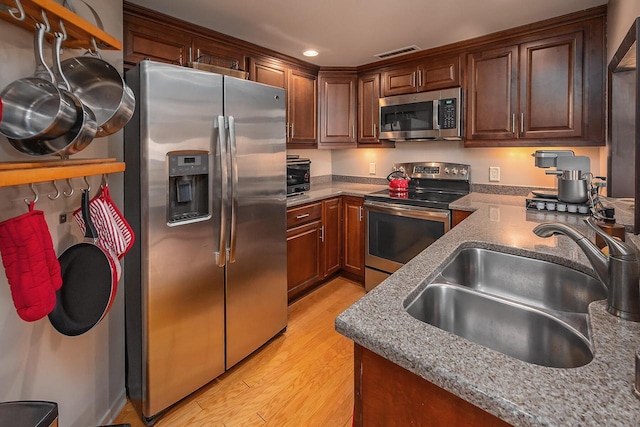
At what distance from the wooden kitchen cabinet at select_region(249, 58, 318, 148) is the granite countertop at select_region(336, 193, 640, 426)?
229 cm

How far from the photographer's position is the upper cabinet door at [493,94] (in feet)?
8.12

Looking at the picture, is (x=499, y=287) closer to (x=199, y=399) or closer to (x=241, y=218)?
(x=241, y=218)

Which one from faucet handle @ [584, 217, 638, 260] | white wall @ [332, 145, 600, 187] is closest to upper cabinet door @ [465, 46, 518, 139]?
white wall @ [332, 145, 600, 187]

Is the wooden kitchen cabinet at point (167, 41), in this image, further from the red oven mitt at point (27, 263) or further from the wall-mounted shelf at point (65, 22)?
the red oven mitt at point (27, 263)

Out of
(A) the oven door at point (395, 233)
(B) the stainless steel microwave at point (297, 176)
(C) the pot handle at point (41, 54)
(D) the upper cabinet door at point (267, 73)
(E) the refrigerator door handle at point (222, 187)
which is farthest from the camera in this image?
(B) the stainless steel microwave at point (297, 176)

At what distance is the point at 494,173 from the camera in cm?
287

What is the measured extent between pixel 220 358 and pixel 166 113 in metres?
1.35

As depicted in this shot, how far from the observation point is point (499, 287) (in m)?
1.38

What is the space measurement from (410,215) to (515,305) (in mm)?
1735

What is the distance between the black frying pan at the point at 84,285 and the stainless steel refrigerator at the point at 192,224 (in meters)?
0.28

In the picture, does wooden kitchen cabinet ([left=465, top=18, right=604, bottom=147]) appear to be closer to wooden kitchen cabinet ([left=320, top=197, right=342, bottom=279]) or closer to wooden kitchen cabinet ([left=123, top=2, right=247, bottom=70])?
wooden kitchen cabinet ([left=320, top=197, right=342, bottom=279])

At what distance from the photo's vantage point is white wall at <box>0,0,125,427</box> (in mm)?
1083

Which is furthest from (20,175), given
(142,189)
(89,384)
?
(89,384)

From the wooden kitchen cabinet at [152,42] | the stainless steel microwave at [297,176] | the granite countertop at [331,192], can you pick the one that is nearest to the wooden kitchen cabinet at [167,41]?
the wooden kitchen cabinet at [152,42]
